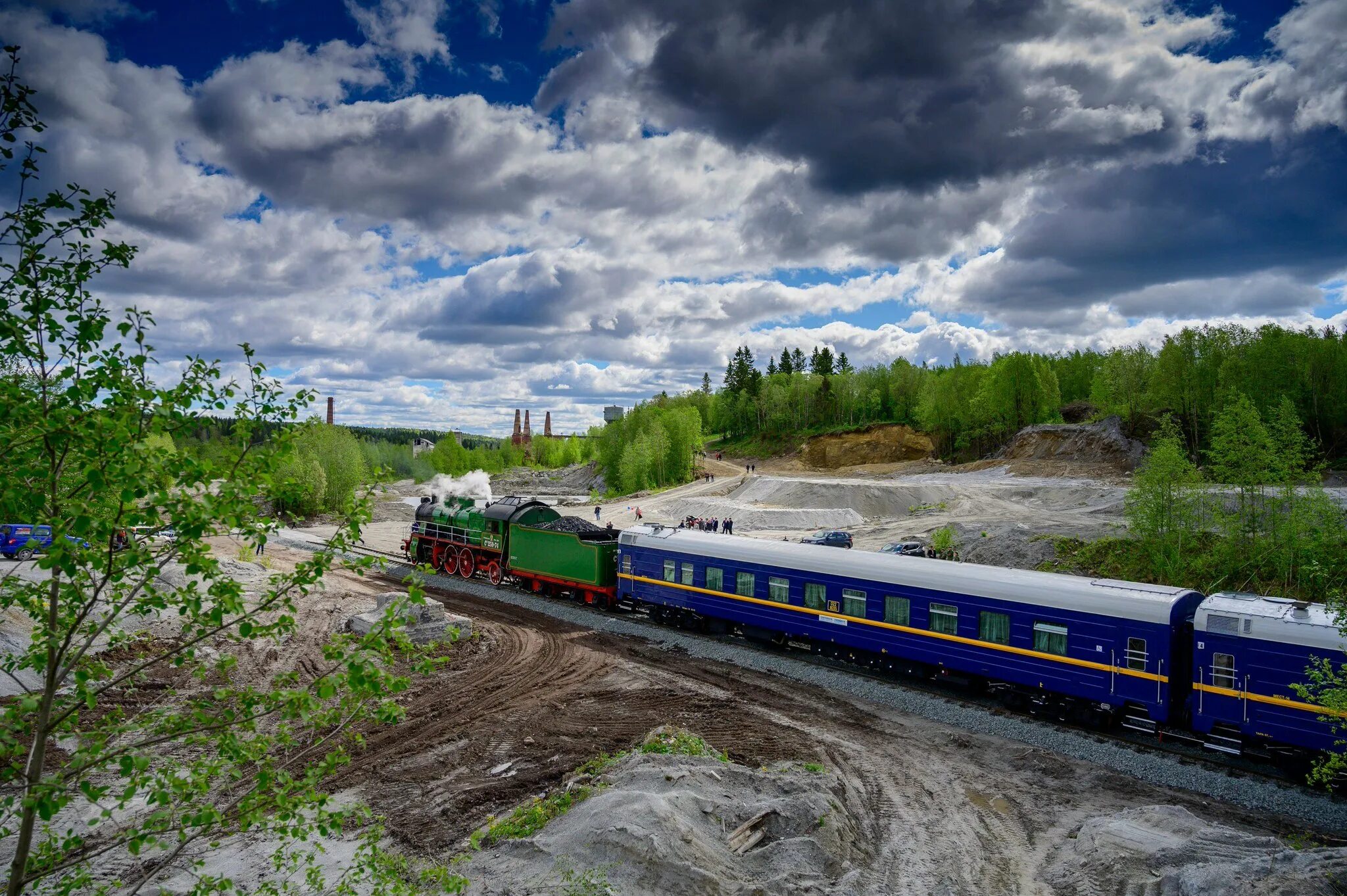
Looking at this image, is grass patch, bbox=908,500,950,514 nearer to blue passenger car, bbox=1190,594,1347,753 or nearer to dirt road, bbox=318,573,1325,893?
dirt road, bbox=318,573,1325,893

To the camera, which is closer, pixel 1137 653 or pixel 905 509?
pixel 1137 653

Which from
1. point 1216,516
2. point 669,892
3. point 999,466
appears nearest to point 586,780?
point 669,892

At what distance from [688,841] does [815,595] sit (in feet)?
38.5

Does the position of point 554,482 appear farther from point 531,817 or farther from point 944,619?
point 531,817

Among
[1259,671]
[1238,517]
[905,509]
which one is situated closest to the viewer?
[1259,671]

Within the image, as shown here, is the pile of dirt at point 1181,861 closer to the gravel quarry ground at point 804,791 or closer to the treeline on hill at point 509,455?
the gravel quarry ground at point 804,791

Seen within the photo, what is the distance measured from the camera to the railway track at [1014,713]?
15312 millimetres

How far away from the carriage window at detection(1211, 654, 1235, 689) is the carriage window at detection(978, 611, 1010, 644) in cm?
409

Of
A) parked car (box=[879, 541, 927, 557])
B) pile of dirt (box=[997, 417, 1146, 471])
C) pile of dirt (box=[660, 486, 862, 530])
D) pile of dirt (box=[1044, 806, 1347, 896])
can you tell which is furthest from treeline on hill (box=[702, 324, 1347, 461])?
pile of dirt (box=[1044, 806, 1347, 896])

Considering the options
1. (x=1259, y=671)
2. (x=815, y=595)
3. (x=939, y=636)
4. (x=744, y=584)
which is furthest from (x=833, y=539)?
(x=1259, y=671)

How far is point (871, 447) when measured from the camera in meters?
98.2

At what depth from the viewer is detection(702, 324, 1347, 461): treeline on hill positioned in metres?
65.8

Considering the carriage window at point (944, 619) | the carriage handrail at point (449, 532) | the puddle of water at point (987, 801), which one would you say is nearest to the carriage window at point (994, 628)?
the carriage window at point (944, 619)

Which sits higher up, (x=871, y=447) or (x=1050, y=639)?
(x=871, y=447)
